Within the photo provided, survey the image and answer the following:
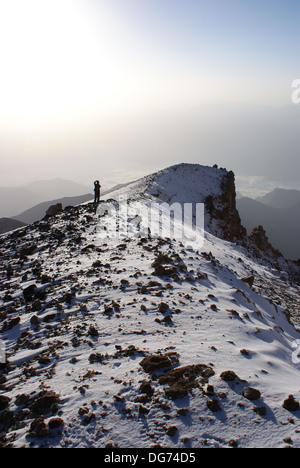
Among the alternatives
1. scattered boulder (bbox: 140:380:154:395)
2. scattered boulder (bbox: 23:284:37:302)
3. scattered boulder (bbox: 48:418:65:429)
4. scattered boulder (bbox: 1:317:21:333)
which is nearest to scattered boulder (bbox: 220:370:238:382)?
scattered boulder (bbox: 140:380:154:395)

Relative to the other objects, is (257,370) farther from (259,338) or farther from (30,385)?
(30,385)

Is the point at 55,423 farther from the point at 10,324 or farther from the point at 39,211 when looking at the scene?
the point at 39,211

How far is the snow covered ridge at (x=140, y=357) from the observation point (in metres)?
4.12

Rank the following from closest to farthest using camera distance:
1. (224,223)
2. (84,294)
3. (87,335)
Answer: (87,335) → (84,294) → (224,223)

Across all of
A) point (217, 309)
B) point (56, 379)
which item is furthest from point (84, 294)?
point (217, 309)

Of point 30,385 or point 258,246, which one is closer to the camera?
point 30,385

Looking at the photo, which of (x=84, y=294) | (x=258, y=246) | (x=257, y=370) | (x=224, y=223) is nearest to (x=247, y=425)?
(x=257, y=370)

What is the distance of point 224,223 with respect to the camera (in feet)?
118

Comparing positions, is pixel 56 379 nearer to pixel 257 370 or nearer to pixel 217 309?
pixel 257 370

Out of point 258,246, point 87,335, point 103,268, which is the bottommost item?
point 258,246

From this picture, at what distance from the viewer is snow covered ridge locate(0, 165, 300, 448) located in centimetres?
412

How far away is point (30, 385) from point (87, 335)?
168cm

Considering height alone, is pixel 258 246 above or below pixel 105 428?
below
